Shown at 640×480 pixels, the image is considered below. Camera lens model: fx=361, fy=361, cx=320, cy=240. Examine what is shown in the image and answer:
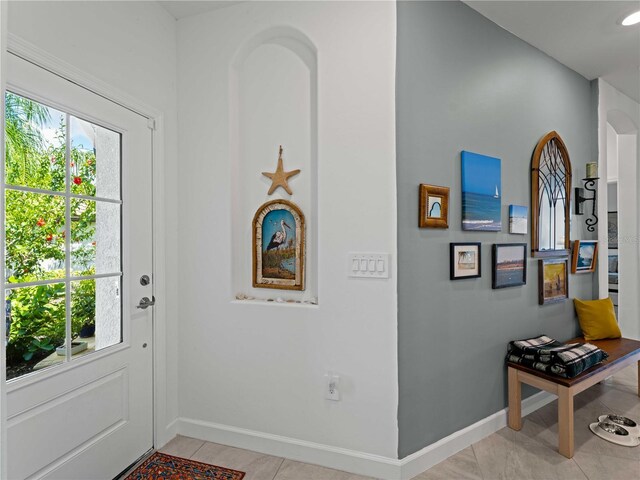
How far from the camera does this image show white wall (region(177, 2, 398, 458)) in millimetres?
1884

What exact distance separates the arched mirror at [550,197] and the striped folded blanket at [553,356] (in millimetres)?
651

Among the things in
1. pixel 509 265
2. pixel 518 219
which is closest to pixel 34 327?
pixel 509 265

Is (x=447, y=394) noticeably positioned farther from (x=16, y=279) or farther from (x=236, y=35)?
(x=236, y=35)

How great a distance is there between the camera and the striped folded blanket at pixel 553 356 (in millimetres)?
2104

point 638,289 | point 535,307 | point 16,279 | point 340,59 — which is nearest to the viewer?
point 16,279

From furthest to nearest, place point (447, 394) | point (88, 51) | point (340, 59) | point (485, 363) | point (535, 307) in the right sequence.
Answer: point (535, 307) < point (485, 363) < point (447, 394) < point (340, 59) < point (88, 51)

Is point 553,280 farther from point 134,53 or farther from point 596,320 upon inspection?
point 134,53

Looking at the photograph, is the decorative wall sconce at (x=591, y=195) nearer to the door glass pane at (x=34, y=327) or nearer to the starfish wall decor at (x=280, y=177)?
the starfish wall decor at (x=280, y=177)

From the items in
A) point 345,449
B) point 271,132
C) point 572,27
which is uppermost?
point 572,27

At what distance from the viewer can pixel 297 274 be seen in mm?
2117

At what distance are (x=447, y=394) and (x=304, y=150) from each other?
1.64 meters

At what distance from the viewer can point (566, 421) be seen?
2025 millimetres

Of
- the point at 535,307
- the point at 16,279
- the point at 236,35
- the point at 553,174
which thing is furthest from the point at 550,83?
the point at 16,279

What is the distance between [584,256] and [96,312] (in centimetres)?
352
